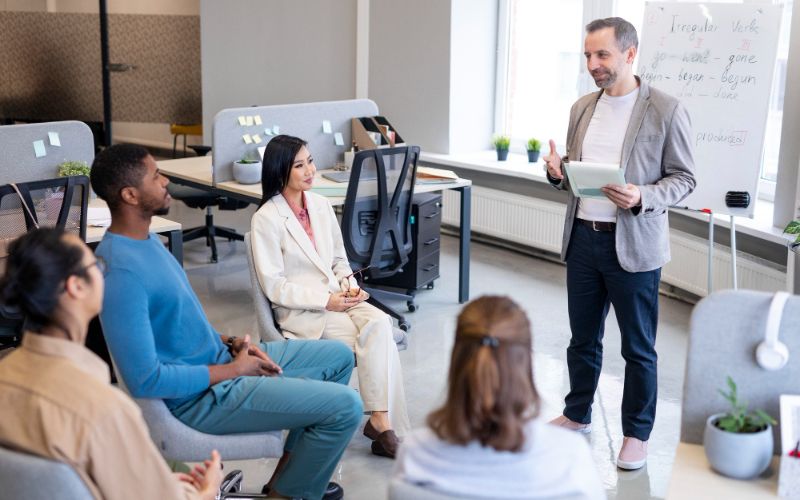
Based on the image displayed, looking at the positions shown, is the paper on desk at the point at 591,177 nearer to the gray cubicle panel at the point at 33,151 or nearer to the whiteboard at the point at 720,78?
the whiteboard at the point at 720,78

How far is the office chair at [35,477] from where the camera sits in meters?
1.53

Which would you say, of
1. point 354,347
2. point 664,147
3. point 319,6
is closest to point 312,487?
point 354,347

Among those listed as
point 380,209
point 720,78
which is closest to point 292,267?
point 380,209

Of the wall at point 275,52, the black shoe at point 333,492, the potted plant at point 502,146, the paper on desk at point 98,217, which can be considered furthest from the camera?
the wall at point 275,52

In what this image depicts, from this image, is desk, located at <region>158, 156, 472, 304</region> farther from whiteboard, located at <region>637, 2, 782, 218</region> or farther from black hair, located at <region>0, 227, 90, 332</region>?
black hair, located at <region>0, 227, 90, 332</region>

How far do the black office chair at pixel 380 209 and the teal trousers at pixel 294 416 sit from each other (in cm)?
162

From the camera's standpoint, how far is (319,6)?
702 cm

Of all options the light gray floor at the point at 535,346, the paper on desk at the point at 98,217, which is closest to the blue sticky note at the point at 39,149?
the paper on desk at the point at 98,217

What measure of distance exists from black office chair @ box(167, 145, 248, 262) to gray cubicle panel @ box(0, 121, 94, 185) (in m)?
0.83

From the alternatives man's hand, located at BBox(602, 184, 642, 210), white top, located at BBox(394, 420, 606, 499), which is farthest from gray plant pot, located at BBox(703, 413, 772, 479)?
man's hand, located at BBox(602, 184, 642, 210)

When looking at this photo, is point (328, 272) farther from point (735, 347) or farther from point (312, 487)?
point (735, 347)

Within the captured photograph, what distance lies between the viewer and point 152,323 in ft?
7.84

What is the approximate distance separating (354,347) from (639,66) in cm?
212

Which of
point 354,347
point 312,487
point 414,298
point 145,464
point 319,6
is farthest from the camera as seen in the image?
point 319,6
